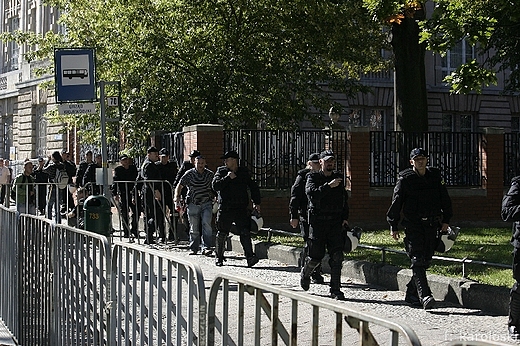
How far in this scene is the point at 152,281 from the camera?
209 inches

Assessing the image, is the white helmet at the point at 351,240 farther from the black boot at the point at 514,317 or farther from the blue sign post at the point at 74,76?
the blue sign post at the point at 74,76

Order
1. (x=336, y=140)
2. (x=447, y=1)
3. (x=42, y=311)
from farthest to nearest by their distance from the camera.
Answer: (x=336, y=140), (x=447, y=1), (x=42, y=311)

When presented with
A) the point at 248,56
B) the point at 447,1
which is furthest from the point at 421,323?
the point at 248,56

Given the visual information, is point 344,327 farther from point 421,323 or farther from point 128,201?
point 128,201

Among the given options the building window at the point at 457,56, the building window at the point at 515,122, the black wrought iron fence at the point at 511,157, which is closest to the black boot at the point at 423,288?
the black wrought iron fence at the point at 511,157

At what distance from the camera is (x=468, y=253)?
15719mm

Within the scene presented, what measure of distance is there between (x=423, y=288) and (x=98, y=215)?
3819 millimetres

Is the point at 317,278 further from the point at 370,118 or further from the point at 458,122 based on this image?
the point at 458,122

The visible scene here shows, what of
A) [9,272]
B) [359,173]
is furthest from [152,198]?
[9,272]

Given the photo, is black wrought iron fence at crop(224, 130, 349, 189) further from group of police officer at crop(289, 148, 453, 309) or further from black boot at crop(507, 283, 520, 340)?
black boot at crop(507, 283, 520, 340)

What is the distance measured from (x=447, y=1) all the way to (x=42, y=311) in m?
12.3

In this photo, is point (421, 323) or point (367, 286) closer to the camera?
point (421, 323)

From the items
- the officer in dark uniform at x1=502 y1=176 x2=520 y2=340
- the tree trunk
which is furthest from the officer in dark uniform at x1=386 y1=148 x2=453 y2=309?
the tree trunk

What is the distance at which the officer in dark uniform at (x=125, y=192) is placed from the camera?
1906cm
